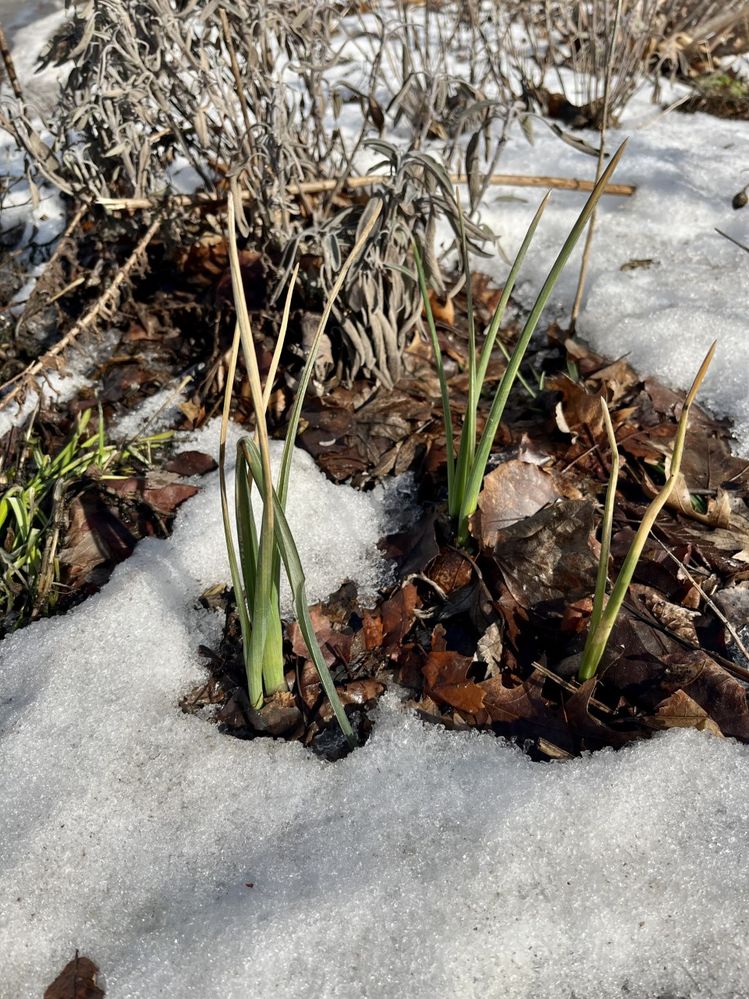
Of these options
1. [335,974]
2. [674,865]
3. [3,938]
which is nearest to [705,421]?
[674,865]

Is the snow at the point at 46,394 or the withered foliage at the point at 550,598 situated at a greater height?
the snow at the point at 46,394

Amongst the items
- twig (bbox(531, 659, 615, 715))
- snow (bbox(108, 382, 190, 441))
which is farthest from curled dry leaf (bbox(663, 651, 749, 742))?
snow (bbox(108, 382, 190, 441))

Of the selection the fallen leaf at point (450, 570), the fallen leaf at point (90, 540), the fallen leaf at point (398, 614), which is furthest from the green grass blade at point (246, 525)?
the fallen leaf at point (90, 540)

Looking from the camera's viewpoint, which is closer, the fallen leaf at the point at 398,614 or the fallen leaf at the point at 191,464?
the fallen leaf at the point at 398,614

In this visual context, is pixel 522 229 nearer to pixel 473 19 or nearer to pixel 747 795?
pixel 473 19

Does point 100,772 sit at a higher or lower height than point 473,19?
lower

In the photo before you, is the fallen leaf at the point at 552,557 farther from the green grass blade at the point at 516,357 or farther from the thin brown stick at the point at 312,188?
the thin brown stick at the point at 312,188

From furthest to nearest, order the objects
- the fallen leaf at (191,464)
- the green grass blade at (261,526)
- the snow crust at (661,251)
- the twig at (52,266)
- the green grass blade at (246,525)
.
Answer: the twig at (52,266), the snow crust at (661,251), the fallen leaf at (191,464), the green grass blade at (246,525), the green grass blade at (261,526)
